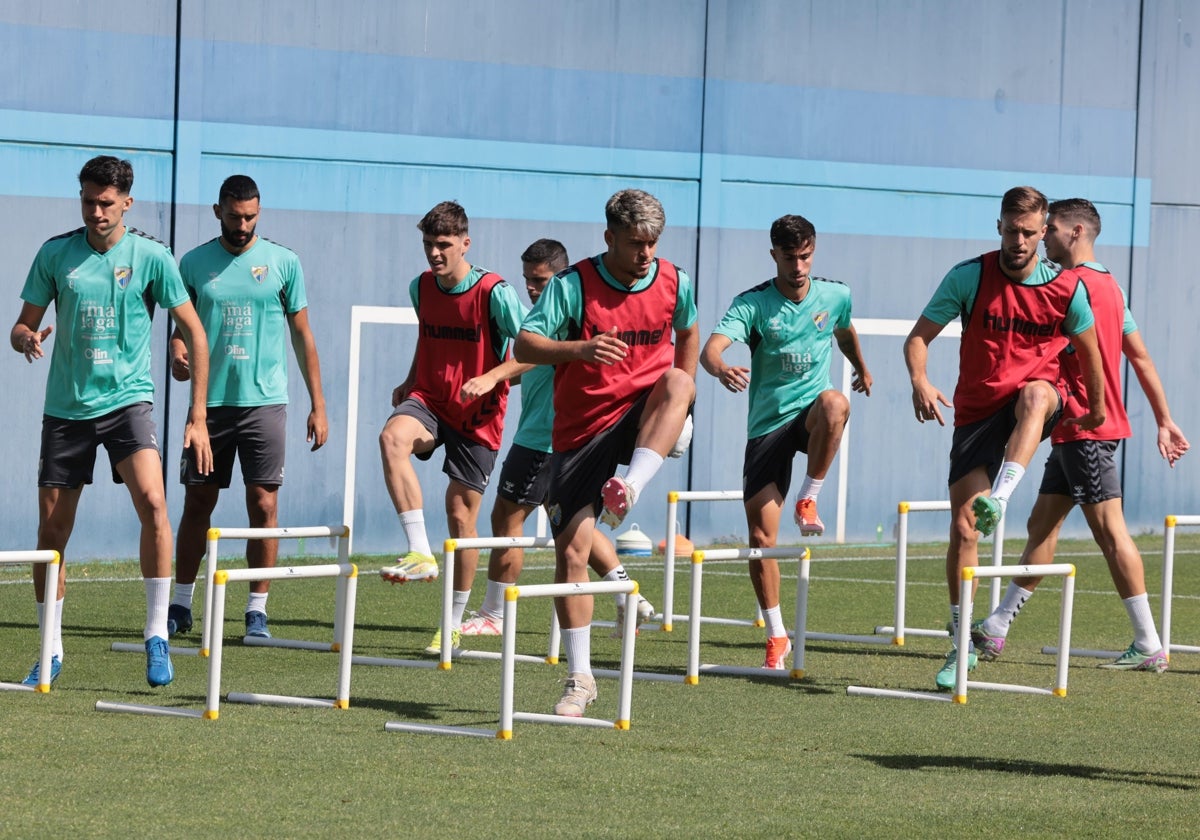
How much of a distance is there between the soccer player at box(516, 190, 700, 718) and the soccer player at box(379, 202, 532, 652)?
1.95 m

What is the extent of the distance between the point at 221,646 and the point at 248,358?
2556 mm

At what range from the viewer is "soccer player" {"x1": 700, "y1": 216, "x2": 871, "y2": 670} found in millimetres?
9391

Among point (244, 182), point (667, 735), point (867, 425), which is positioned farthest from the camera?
point (867, 425)

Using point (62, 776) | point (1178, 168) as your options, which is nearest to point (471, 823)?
point (62, 776)

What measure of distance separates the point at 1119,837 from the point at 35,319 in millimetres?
4982

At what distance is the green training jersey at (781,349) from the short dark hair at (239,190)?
2.42 meters

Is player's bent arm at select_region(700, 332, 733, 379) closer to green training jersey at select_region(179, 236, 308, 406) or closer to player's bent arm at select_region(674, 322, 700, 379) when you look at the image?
player's bent arm at select_region(674, 322, 700, 379)

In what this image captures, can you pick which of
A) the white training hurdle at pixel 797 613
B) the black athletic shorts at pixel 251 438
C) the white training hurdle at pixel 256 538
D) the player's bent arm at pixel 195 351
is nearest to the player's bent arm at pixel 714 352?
the white training hurdle at pixel 797 613

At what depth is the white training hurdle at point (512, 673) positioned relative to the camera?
6902mm

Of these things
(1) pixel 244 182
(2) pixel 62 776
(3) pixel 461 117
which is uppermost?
(3) pixel 461 117

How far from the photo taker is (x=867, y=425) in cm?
1744

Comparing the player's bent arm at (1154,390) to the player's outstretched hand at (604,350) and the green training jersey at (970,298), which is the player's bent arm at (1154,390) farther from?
the player's outstretched hand at (604,350)

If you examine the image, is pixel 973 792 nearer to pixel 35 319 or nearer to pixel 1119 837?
pixel 1119 837

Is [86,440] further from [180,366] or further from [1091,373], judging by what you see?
[1091,373]
